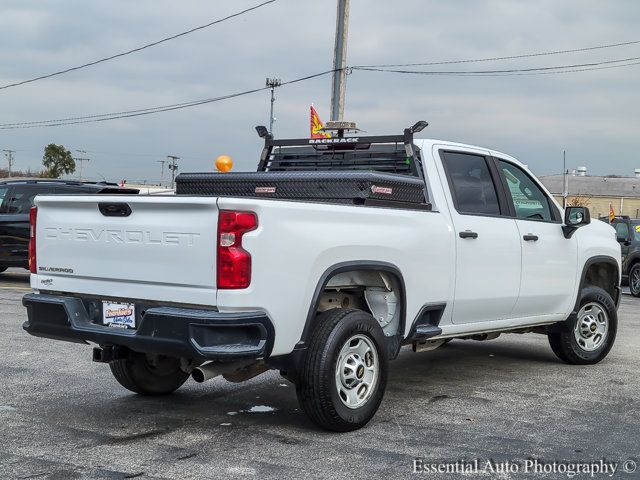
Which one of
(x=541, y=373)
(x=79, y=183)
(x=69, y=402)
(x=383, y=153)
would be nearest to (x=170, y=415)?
(x=69, y=402)

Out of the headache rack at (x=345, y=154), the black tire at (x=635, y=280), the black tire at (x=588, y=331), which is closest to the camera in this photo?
the headache rack at (x=345, y=154)

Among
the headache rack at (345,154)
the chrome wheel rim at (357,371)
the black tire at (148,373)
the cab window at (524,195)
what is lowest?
the black tire at (148,373)

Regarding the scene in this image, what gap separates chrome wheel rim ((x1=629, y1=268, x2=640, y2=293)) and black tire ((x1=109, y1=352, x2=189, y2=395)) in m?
13.9

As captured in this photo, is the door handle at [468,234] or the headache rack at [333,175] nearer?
the headache rack at [333,175]

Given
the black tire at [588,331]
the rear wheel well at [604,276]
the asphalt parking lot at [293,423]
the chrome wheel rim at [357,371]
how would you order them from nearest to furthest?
the asphalt parking lot at [293,423] < the chrome wheel rim at [357,371] < the black tire at [588,331] < the rear wheel well at [604,276]

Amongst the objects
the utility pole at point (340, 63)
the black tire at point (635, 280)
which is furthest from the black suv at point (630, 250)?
the utility pole at point (340, 63)

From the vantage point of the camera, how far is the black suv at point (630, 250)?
60.6 feet

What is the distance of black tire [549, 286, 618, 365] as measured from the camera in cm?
830

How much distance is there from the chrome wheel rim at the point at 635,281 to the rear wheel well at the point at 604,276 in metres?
10.1

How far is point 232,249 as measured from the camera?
4977 millimetres

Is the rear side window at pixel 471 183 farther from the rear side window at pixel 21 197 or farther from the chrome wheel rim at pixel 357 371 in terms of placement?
the rear side window at pixel 21 197

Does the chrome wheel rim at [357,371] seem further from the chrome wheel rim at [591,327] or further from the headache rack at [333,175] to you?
the chrome wheel rim at [591,327]

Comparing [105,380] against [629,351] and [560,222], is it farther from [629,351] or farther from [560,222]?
[629,351]

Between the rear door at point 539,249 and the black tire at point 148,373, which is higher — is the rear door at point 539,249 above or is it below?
above
